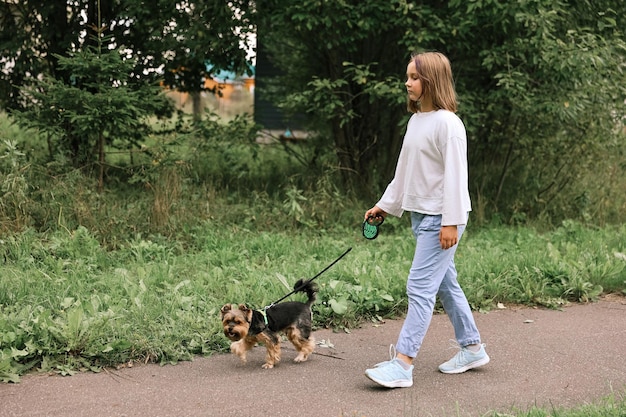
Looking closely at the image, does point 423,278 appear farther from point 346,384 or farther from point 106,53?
point 106,53

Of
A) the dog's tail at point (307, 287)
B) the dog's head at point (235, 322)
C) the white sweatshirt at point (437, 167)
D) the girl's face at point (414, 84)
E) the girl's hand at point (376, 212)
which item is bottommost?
the dog's head at point (235, 322)

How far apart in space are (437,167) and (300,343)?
4.81 feet

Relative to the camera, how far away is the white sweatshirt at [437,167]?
14.7ft

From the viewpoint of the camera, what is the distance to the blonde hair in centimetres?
457

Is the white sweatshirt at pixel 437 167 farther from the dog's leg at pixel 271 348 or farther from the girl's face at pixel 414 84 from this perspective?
the dog's leg at pixel 271 348

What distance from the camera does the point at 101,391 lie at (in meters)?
4.57

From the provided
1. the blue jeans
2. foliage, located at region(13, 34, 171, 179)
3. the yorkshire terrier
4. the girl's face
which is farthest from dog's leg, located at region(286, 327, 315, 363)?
foliage, located at region(13, 34, 171, 179)

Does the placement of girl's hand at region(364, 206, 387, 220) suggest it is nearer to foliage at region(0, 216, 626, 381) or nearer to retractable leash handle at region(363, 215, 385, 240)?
retractable leash handle at region(363, 215, 385, 240)

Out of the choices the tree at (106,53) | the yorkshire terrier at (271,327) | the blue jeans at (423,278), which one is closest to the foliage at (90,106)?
the tree at (106,53)

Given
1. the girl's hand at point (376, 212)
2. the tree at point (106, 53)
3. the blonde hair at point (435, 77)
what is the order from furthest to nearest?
the tree at point (106, 53) → the girl's hand at point (376, 212) → the blonde hair at point (435, 77)

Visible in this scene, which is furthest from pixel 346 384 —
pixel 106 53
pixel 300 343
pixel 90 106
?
pixel 106 53

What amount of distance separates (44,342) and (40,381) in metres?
0.34

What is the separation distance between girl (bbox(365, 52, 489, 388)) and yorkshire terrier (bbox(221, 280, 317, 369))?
2.11ft

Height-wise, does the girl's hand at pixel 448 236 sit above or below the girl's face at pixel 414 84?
below
